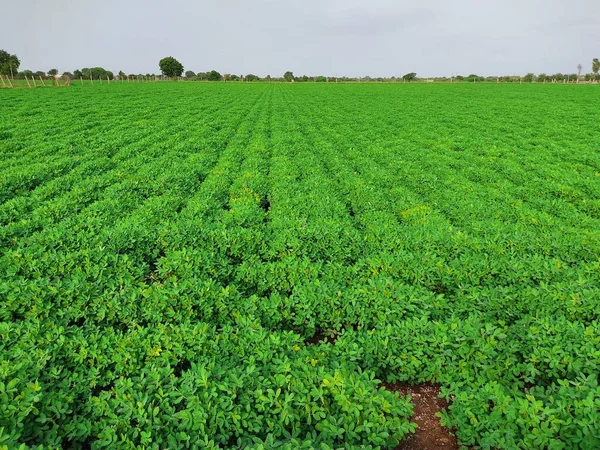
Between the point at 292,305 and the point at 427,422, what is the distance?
95.5 inches

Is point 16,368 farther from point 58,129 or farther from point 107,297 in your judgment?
point 58,129

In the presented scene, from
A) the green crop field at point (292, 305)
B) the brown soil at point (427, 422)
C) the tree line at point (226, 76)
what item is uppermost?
the tree line at point (226, 76)

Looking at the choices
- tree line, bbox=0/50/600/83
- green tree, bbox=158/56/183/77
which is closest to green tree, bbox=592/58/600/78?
tree line, bbox=0/50/600/83

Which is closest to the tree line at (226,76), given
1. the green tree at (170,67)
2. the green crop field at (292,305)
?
the green tree at (170,67)

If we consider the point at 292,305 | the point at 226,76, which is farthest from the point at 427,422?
the point at 226,76

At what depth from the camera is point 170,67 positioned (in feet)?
468

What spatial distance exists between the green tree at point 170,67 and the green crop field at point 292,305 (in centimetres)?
14854

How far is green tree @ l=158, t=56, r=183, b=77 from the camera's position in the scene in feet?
466

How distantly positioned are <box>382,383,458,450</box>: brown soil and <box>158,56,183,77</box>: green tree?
162 m

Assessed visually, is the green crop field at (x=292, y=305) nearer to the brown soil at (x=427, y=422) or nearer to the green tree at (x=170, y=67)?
the brown soil at (x=427, y=422)

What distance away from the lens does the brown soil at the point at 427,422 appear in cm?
411

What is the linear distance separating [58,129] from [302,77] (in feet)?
499

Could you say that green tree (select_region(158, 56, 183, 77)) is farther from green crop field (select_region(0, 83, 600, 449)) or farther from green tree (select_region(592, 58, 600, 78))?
green tree (select_region(592, 58, 600, 78))

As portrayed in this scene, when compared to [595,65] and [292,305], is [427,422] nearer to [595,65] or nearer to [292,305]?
[292,305]
